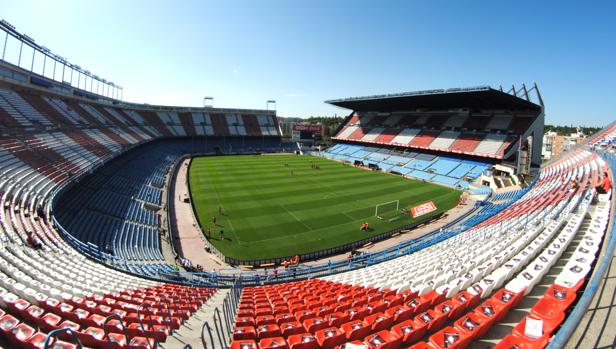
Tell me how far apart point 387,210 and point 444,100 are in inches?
1384

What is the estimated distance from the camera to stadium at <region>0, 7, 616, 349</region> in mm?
6973

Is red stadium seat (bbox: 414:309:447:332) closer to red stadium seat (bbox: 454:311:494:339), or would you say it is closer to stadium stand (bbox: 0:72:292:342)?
red stadium seat (bbox: 454:311:494:339)

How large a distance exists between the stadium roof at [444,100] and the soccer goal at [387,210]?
24.5 meters

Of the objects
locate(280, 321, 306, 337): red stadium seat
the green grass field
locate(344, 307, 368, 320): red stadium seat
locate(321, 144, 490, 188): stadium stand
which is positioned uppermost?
locate(321, 144, 490, 188): stadium stand

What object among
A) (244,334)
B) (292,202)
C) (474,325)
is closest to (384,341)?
(474,325)

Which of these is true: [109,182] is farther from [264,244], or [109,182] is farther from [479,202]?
[479,202]

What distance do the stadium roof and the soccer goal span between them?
80.3 ft

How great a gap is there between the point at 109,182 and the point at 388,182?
35138 millimetres

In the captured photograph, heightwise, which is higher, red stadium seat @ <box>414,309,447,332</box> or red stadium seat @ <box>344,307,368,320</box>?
red stadium seat @ <box>414,309,447,332</box>

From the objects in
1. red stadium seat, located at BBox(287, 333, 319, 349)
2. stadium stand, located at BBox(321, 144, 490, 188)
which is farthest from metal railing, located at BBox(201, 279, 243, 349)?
stadium stand, located at BBox(321, 144, 490, 188)

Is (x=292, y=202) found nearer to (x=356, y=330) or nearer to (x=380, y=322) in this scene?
(x=380, y=322)

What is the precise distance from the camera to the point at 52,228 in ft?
55.6

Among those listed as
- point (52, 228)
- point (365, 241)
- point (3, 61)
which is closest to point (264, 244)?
point (365, 241)

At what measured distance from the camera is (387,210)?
31.8m
